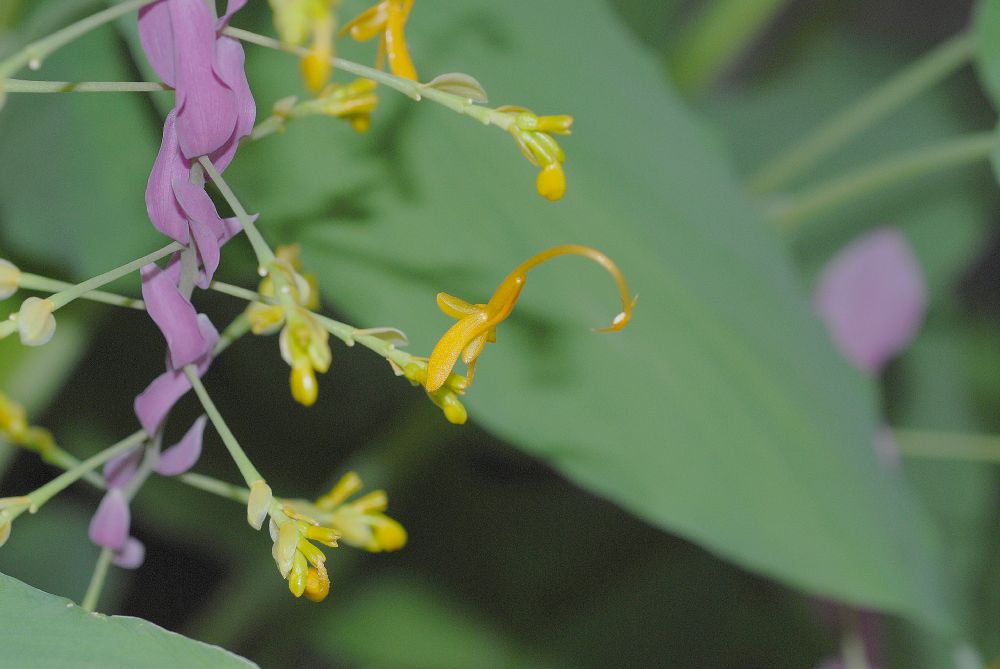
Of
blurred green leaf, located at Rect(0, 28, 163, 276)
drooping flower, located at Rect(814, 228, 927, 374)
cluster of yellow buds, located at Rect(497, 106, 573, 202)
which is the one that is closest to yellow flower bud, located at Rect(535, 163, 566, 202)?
cluster of yellow buds, located at Rect(497, 106, 573, 202)

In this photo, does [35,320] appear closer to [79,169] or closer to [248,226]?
[248,226]

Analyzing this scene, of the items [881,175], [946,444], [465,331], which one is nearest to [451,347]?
[465,331]

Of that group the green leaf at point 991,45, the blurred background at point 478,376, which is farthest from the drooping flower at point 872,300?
the green leaf at point 991,45

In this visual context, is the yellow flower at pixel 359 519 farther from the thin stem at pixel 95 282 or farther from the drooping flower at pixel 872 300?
the drooping flower at pixel 872 300

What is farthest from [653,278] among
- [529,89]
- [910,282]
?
[910,282]

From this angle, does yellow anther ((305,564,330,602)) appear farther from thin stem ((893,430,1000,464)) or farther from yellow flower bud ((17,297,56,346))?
thin stem ((893,430,1000,464))
